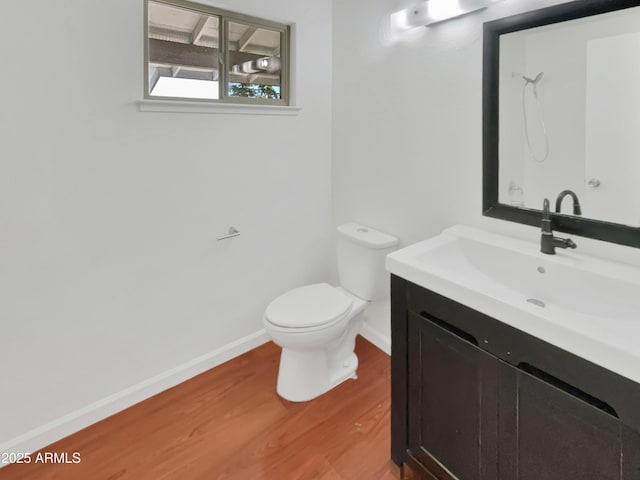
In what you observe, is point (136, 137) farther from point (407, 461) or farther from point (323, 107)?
point (407, 461)

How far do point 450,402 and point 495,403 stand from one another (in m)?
0.17


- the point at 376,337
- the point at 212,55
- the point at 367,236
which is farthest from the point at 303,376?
the point at 212,55

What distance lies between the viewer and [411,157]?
1.95 metres

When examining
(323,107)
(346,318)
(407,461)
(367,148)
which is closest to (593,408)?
(407,461)

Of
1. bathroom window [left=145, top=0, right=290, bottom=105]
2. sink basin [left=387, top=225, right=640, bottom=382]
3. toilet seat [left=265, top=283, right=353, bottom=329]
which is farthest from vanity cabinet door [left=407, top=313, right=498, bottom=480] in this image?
bathroom window [left=145, top=0, right=290, bottom=105]

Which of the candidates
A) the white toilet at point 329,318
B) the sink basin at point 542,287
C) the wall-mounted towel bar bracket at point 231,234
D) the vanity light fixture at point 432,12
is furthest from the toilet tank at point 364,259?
the vanity light fixture at point 432,12

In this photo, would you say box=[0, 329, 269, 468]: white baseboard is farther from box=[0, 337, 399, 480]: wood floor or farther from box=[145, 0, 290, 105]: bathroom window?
box=[145, 0, 290, 105]: bathroom window

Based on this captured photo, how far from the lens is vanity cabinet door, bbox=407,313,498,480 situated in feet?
3.74

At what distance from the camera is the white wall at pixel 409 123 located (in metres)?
1.63

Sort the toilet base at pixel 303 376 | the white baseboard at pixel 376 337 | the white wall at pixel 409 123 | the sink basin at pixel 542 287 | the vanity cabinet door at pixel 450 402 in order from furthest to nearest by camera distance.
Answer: the white baseboard at pixel 376 337 → the toilet base at pixel 303 376 → the white wall at pixel 409 123 → the vanity cabinet door at pixel 450 402 → the sink basin at pixel 542 287

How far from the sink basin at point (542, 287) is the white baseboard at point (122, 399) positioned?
4.38ft

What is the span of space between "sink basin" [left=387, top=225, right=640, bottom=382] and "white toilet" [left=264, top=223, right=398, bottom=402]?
0.54 m

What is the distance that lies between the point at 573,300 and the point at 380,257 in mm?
969

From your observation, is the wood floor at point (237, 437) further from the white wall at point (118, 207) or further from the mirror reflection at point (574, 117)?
the mirror reflection at point (574, 117)
